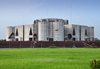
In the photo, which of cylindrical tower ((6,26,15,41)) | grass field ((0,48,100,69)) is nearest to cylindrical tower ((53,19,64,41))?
cylindrical tower ((6,26,15,41))

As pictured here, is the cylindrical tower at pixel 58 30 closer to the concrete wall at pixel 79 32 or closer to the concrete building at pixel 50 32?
the concrete building at pixel 50 32

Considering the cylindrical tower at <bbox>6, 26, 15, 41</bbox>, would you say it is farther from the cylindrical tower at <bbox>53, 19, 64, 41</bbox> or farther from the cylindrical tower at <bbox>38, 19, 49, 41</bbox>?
the cylindrical tower at <bbox>53, 19, 64, 41</bbox>

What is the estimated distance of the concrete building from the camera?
3602 inches

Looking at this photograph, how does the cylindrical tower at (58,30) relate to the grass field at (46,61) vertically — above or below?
above

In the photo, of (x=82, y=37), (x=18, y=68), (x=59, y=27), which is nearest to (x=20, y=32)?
(x=59, y=27)

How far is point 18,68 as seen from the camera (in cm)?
1339

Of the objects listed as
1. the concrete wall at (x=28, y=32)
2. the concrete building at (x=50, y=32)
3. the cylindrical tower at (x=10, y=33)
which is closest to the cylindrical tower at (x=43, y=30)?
the concrete building at (x=50, y=32)

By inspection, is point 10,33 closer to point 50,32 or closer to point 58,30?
point 50,32

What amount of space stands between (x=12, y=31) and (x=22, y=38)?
756 cm

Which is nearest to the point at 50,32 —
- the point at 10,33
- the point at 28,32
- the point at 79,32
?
the point at 28,32

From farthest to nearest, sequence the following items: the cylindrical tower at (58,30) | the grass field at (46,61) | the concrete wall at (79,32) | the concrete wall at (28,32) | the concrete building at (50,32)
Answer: the concrete wall at (79,32) < the concrete wall at (28,32) < the concrete building at (50,32) < the cylindrical tower at (58,30) < the grass field at (46,61)

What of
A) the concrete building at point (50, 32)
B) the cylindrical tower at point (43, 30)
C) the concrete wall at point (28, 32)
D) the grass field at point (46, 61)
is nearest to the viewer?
the grass field at point (46, 61)

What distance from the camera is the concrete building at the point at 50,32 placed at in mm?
91500

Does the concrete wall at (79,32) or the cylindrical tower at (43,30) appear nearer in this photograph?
Answer: the cylindrical tower at (43,30)
